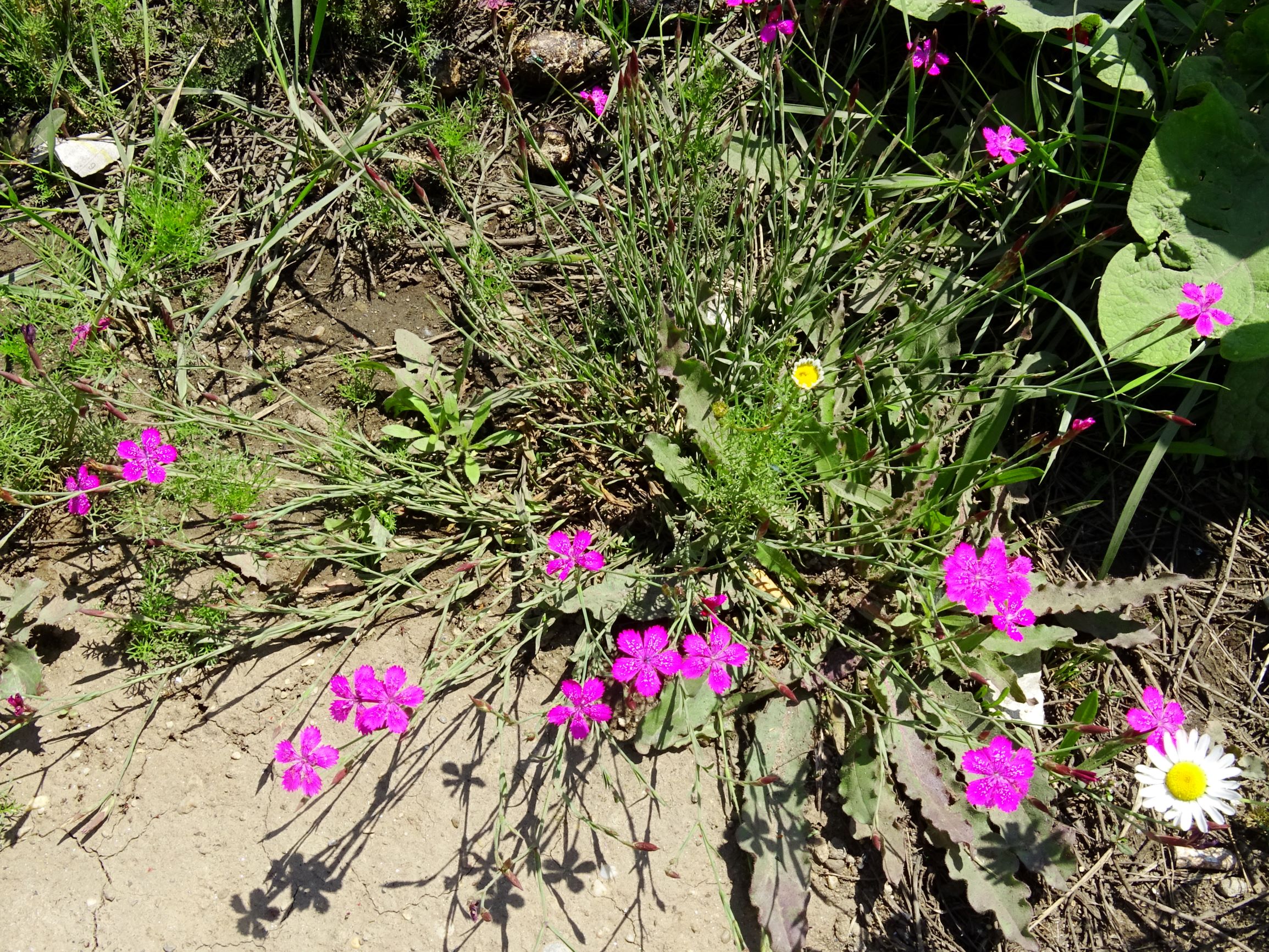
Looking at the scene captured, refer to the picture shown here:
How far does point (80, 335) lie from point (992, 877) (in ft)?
8.81

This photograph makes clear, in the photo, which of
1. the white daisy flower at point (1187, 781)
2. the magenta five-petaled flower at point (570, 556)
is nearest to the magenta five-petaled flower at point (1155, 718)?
the white daisy flower at point (1187, 781)

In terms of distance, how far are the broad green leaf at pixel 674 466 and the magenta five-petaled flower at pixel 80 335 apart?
1535 mm

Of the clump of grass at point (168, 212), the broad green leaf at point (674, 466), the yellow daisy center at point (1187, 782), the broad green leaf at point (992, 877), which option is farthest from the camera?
the clump of grass at point (168, 212)

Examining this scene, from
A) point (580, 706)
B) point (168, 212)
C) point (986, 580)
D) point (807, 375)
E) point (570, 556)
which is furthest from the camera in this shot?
point (168, 212)

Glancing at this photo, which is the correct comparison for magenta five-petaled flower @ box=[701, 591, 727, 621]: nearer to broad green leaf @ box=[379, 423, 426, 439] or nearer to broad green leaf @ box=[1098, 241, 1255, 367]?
broad green leaf @ box=[379, 423, 426, 439]

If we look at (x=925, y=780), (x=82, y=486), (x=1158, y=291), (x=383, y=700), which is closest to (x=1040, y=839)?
(x=925, y=780)

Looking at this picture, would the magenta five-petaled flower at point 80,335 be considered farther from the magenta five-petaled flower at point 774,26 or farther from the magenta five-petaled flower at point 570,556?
the magenta five-petaled flower at point 774,26

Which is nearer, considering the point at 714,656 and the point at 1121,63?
the point at 714,656

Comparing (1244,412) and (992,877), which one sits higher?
(1244,412)

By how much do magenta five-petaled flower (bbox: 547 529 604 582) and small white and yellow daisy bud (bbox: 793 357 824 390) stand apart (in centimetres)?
64

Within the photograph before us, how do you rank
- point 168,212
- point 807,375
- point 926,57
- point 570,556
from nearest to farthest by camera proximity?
point 570,556 → point 807,375 → point 926,57 → point 168,212

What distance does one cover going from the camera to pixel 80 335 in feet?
6.99

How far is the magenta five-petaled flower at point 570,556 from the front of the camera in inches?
71.1

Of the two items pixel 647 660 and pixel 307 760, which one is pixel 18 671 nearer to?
pixel 307 760
